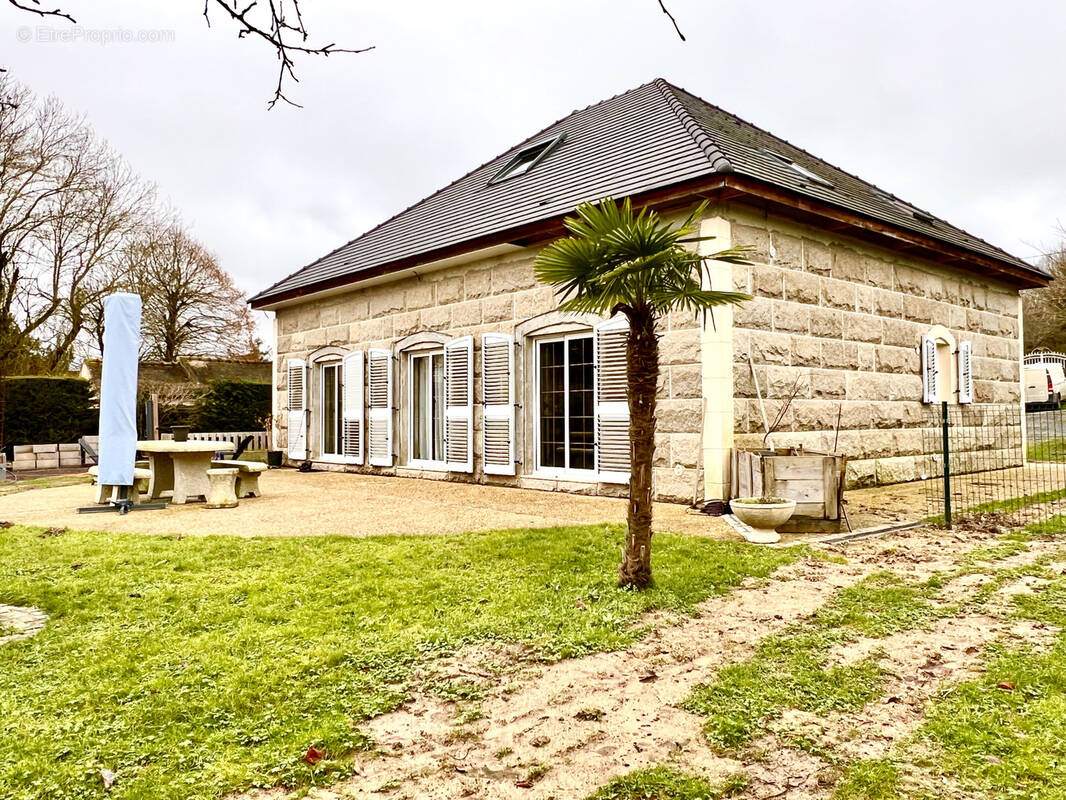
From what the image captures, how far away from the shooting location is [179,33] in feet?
10.2

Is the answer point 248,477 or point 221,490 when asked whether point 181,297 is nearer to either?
point 248,477

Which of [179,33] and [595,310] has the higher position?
[179,33]

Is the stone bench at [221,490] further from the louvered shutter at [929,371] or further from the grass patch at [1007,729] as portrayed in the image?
the louvered shutter at [929,371]

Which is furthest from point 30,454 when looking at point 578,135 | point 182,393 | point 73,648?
point 73,648

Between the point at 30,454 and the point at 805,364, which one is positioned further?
the point at 30,454

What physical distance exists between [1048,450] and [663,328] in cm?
810

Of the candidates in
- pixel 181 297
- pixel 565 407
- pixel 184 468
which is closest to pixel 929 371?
pixel 565 407

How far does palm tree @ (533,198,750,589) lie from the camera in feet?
14.1

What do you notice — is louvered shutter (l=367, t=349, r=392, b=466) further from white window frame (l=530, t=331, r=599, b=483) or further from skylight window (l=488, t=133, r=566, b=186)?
skylight window (l=488, t=133, r=566, b=186)

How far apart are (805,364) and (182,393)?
15.9m

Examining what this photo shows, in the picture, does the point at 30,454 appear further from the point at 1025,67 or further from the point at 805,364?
the point at 1025,67

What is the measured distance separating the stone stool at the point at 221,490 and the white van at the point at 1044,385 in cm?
2268

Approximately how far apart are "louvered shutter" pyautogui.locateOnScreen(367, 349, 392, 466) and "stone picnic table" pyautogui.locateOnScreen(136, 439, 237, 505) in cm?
375

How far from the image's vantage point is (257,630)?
3734 mm
